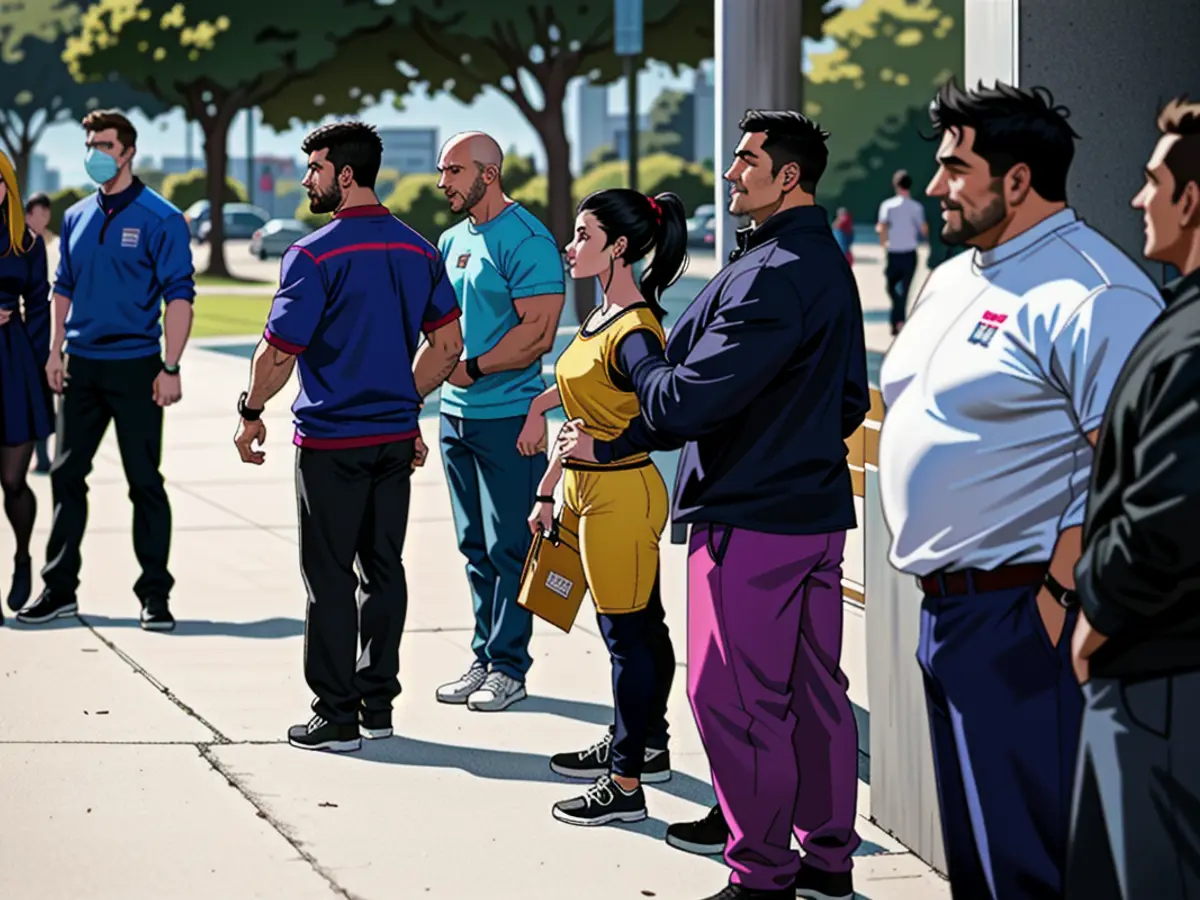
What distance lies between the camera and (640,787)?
19.7ft

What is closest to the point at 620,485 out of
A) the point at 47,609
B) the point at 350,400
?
the point at 350,400

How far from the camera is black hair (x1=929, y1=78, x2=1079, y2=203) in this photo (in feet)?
13.2

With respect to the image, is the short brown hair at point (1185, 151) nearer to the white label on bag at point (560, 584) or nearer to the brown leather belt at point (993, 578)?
the brown leather belt at point (993, 578)

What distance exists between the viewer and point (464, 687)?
759cm

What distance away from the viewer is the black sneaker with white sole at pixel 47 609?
8875mm

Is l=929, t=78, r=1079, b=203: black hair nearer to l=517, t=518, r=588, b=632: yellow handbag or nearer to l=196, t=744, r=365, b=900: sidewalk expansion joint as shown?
l=517, t=518, r=588, b=632: yellow handbag

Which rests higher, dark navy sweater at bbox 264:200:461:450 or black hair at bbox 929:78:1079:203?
black hair at bbox 929:78:1079:203

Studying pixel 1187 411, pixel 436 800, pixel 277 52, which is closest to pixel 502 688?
pixel 436 800

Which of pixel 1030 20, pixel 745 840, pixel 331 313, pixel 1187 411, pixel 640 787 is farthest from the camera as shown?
pixel 331 313

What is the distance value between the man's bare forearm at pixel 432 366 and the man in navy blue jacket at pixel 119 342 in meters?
1.78

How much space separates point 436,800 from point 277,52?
118ft

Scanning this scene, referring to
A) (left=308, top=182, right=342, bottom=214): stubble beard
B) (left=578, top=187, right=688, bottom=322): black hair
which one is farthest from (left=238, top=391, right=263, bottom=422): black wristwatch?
(left=578, top=187, right=688, bottom=322): black hair

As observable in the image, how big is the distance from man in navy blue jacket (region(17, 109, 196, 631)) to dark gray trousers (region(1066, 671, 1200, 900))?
568 centimetres

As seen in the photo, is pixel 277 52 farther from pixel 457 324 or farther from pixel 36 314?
pixel 457 324
